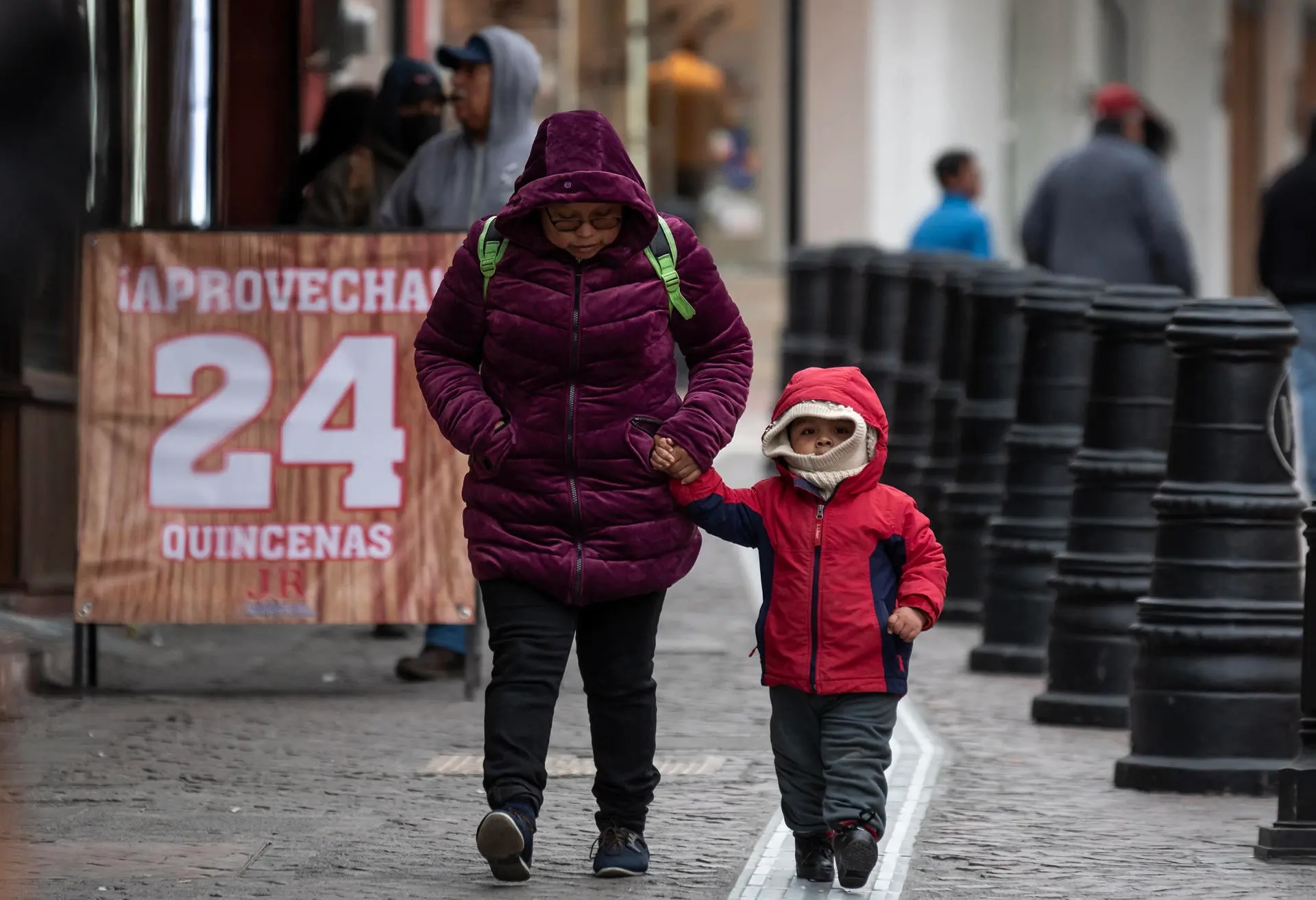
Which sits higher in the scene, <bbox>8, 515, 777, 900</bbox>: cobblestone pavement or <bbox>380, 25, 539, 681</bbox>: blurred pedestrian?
<bbox>380, 25, 539, 681</bbox>: blurred pedestrian

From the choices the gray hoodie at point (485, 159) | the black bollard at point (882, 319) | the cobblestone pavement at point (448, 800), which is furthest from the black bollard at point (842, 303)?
the gray hoodie at point (485, 159)

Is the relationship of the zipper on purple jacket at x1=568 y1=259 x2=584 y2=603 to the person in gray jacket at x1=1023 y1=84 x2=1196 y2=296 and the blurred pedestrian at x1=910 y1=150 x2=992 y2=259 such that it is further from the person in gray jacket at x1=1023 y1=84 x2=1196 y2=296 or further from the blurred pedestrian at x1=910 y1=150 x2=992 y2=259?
the blurred pedestrian at x1=910 y1=150 x2=992 y2=259

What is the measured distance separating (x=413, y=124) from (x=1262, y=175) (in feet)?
99.5

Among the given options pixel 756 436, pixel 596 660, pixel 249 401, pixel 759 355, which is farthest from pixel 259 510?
pixel 759 355

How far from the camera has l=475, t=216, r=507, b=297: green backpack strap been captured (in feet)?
20.0

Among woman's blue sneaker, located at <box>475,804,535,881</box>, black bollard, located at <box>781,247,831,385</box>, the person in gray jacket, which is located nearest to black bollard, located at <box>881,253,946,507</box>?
the person in gray jacket

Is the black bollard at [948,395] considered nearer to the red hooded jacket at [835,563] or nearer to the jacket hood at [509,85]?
the jacket hood at [509,85]

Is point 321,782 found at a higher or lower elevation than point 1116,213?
lower

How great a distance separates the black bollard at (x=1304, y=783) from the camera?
6.46 metres

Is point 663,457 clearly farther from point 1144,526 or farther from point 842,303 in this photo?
point 842,303

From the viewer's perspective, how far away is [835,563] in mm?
5930

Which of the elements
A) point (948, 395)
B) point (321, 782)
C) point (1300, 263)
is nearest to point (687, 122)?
point (1300, 263)

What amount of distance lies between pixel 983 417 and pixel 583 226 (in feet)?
18.0

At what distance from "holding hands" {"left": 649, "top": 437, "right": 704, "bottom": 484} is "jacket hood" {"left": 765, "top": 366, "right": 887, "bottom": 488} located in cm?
18
